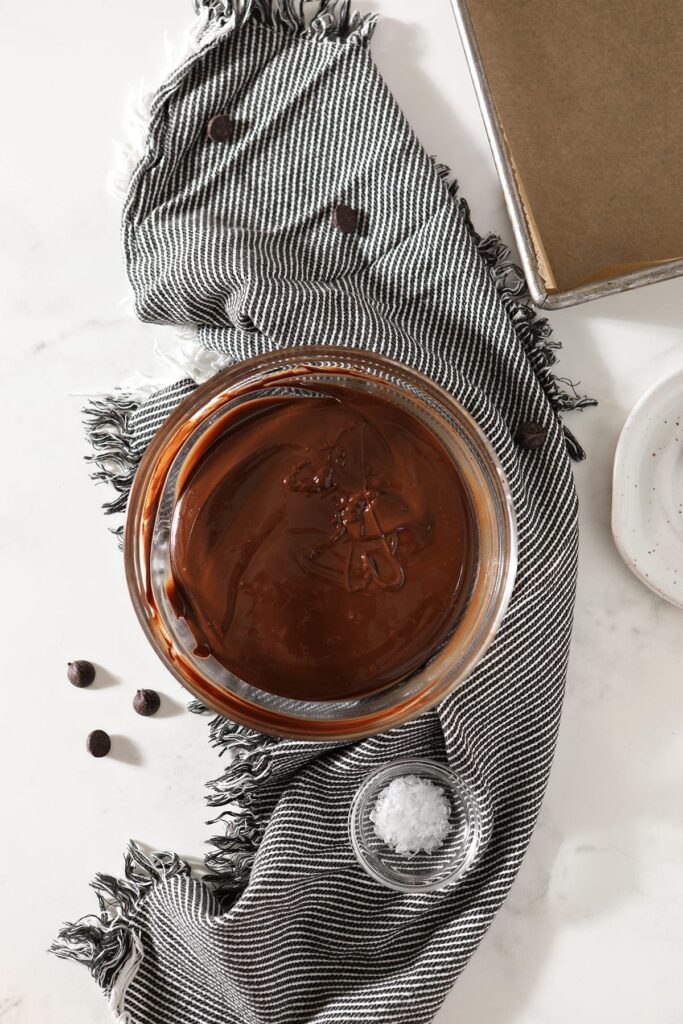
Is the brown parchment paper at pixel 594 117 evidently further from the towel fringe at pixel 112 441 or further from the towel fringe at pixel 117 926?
the towel fringe at pixel 117 926

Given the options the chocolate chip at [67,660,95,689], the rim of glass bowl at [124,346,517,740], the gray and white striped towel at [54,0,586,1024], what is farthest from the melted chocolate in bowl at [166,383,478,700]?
the chocolate chip at [67,660,95,689]

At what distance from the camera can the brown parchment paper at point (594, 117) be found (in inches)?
35.5

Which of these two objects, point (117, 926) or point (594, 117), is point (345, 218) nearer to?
point (594, 117)

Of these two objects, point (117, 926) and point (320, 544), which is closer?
point (320, 544)

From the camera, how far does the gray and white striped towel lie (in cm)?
88

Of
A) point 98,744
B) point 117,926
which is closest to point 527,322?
point 98,744

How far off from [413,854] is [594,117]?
30.9 inches

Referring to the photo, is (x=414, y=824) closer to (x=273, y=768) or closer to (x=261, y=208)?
(x=273, y=768)

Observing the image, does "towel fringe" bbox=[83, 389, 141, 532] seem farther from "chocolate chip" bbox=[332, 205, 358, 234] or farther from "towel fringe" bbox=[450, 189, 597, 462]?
"towel fringe" bbox=[450, 189, 597, 462]

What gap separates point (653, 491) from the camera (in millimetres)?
933

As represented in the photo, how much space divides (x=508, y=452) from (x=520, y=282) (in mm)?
197

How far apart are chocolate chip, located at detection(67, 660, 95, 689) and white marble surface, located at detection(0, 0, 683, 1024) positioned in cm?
2

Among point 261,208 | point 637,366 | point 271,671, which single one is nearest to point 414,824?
point 271,671

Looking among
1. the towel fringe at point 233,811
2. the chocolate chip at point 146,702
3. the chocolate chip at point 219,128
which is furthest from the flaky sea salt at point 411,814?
the chocolate chip at point 219,128
